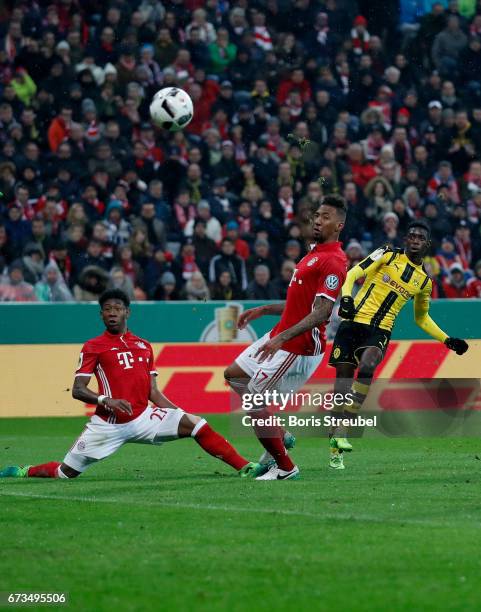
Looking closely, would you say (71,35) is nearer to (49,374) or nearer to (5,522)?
(49,374)

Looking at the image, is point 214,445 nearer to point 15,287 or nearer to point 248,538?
point 248,538

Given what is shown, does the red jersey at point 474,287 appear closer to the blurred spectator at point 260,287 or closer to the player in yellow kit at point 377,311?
the blurred spectator at point 260,287

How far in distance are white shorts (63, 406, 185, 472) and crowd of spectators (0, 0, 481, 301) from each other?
7537 millimetres

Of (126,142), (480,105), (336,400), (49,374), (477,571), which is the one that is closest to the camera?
(477,571)

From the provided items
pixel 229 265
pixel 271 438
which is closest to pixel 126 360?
pixel 271 438

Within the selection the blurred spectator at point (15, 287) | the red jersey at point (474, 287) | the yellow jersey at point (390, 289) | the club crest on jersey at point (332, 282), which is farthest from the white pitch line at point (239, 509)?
the red jersey at point (474, 287)

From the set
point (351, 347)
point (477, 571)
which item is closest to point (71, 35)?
point (351, 347)

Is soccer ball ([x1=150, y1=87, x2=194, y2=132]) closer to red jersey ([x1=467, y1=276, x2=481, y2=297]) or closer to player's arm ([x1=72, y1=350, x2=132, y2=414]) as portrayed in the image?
player's arm ([x1=72, y1=350, x2=132, y2=414])

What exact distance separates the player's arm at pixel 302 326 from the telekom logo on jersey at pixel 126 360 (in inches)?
38.8

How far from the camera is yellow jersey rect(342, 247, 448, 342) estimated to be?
11828 mm

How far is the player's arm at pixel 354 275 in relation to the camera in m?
10.8

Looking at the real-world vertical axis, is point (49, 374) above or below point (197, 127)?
below

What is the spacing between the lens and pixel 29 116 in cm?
1878

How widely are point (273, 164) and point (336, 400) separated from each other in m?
8.85
